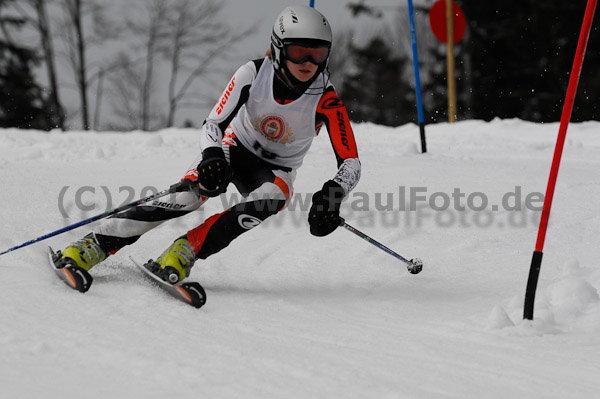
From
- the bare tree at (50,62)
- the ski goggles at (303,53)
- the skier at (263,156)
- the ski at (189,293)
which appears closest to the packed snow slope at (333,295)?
the ski at (189,293)

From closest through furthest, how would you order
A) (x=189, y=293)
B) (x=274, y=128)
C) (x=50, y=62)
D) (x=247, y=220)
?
(x=189, y=293) < (x=247, y=220) < (x=274, y=128) < (x=50, y=62)

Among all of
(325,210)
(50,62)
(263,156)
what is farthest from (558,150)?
(50,62)

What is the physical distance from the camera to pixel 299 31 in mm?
3457

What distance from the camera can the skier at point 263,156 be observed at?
132 inches

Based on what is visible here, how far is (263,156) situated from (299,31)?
77 cm

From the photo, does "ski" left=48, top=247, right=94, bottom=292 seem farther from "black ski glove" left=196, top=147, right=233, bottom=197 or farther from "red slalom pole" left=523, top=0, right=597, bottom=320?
"red slalom pole" left=523, top=0, right=597, bottom=320

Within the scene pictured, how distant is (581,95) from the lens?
1652cm

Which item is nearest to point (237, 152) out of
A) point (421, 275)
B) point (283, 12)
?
point (283, 12)

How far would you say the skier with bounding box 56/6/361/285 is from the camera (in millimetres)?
3352

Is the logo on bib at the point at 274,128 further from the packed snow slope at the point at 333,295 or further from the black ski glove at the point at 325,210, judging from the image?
the packed snow slope at the point at 333,295

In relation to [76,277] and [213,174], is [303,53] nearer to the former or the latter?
[213,174]

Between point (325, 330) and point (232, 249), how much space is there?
1778 millimetres

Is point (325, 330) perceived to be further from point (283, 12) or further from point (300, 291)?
point (283, 12)

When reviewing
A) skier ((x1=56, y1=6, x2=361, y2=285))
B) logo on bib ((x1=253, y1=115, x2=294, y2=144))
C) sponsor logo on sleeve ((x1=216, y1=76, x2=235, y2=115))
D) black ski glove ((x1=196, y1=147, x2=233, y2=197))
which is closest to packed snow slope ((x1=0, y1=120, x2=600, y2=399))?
skier ((x1=56, y1=6, x2=361, y2=285))
